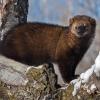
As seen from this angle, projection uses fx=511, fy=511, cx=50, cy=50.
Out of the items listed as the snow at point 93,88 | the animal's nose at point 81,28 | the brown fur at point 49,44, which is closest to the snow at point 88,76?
the snow at point 93,88

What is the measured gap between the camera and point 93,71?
4133mm

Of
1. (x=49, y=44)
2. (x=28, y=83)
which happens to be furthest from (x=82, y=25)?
(x=28, y=83)

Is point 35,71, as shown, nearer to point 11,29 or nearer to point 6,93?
point 6,93

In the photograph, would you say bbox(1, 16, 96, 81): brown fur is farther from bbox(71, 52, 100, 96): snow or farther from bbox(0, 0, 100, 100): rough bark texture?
bbox(71, 52, 100, 96): snow

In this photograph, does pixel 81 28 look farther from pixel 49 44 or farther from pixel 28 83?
pixel 28 83

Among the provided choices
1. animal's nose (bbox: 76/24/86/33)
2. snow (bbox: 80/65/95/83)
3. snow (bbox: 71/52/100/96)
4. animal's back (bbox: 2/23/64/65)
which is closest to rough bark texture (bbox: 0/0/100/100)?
snow (bbox: 71/52/100/96)

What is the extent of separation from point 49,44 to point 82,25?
500mm

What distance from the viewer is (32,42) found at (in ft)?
21.3

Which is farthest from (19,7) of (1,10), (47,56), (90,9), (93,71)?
(90,9)

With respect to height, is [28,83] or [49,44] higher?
[28,83]

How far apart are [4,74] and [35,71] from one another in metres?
0.28

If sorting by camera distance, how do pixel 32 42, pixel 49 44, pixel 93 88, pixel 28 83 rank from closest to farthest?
1. pixel 93 88
2. pixel 28 83
3. pixel 32 42
4. pixel 49 44

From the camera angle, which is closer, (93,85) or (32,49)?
(93,85)

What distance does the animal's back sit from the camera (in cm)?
631
